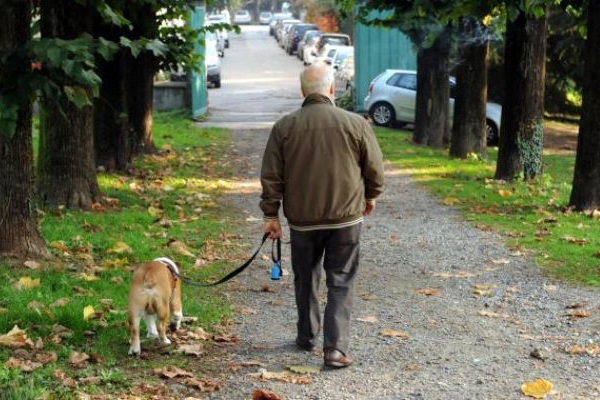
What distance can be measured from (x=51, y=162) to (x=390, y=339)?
6414 millimetres

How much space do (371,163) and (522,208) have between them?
751cm

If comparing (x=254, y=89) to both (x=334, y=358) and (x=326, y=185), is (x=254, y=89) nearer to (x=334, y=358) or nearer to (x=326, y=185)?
(x=326, y=185)

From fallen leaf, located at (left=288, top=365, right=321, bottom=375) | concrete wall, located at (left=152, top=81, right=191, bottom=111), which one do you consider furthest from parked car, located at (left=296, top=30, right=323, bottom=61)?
fallen leaf, located at (left=288, top=365, right=321, bottom=375)

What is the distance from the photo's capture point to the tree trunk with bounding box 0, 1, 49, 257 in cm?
873

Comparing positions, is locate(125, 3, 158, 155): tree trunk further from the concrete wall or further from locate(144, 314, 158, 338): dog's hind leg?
locate(144, 314, 158, 338): dog's hind leg

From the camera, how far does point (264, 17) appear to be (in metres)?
116

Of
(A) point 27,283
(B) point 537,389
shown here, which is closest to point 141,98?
(A) point 27,283

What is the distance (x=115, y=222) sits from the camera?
1186 cm

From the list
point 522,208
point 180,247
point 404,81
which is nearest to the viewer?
point 180,247

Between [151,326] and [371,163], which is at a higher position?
[371,163]

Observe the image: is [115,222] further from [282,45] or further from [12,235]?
[282,45]

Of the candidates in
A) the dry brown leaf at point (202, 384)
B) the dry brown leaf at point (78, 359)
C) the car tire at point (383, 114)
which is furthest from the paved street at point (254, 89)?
the dry brown leaf at point (202, 384)

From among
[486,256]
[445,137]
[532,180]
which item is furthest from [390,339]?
[445,137]

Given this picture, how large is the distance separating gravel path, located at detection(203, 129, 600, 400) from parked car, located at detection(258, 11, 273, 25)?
10157 centimetres
